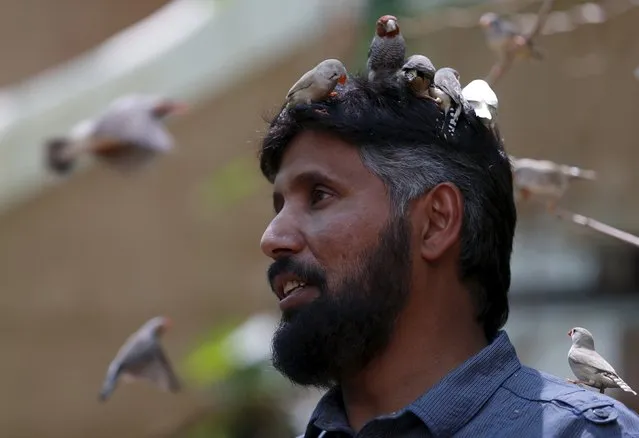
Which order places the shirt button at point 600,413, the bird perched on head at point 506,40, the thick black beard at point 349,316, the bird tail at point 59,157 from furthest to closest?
the bird tail at point 59,157, the bird perched on head at point 506,40, the thick black beard at point 349,316, the shirt button at point 600,413

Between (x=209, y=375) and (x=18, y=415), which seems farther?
(x=18, y=415)

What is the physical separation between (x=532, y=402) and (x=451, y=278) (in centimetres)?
35

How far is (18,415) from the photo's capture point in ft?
23.3

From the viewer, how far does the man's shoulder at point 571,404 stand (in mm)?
2391

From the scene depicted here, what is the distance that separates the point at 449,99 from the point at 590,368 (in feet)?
2.01

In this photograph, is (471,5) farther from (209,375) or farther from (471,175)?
(471,175)

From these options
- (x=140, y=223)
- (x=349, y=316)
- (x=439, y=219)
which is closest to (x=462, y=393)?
(x=349, y=316)

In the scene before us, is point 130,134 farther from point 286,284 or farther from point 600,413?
point 600,413

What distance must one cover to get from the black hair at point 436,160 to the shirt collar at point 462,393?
0.14m

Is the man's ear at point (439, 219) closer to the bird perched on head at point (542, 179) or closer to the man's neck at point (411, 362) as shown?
the man's neck at point (411, 362)

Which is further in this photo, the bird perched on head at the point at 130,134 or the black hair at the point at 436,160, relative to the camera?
the bird perched on head at the point at 130,134

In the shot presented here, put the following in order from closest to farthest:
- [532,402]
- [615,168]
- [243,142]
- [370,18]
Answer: [532,402], [370,18], [615,168], [243,142]

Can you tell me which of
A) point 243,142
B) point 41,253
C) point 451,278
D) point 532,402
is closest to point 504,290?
point 451,278

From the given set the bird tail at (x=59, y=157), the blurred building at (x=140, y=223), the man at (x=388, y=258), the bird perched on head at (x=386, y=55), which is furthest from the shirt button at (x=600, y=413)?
the blurred building at (x=140, y=223)
